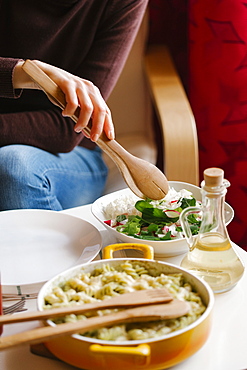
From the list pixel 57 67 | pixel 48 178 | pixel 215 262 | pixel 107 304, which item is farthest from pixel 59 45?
pixel 107 304

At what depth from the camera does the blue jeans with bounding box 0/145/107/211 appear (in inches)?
52.8

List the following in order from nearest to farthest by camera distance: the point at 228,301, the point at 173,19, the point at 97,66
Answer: the point at 228,301 < the point at 97,66 < the point at 173,19

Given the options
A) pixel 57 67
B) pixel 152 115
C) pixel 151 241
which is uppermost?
pixel 57 67

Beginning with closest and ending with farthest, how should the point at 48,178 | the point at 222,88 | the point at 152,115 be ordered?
the point at 48,178
the point at 222,88
the point at 152,115

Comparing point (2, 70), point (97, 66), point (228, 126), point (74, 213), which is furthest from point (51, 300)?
point (228, 126)

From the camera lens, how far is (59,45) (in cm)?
150

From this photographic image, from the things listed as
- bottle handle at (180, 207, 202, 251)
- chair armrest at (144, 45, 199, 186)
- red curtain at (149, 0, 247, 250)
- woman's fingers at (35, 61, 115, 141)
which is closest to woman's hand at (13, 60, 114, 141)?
woman's fingers at (35, 61, 115, 141)

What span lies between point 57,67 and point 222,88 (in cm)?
53

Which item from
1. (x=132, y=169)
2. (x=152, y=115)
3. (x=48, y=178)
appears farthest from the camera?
(x=152, y=115)

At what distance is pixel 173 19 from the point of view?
1.90 meters

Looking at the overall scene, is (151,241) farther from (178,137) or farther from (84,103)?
(178,137)

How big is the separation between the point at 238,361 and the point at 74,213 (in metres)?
0.52

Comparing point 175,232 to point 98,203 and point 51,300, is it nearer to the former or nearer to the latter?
point 98,203

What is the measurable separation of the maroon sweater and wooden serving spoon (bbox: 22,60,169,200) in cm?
48
